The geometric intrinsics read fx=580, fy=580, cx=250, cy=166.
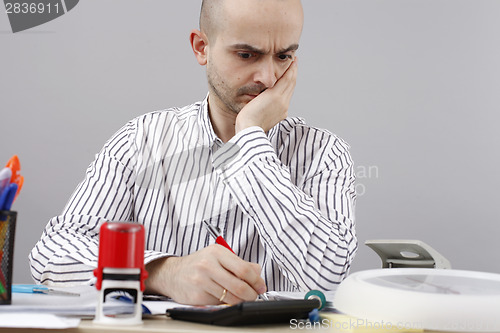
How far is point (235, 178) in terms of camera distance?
3.66 feet

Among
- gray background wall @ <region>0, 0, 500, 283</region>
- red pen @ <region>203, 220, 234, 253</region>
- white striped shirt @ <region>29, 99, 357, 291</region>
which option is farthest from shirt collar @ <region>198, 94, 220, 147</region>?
gray background wall @ <region>0, 0, 500, 283</region>

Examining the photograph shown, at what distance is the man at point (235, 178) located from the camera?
3.65 feet

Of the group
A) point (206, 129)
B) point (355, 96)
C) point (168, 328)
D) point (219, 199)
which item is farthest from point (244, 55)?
point (355, 96)

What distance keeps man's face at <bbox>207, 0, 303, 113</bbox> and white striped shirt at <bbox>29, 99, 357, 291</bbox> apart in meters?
0.14

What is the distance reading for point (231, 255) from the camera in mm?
876

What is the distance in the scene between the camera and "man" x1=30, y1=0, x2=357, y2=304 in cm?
111

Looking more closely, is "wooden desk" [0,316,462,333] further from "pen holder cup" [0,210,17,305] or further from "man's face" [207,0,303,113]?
"man's face" [207,0,303,113]

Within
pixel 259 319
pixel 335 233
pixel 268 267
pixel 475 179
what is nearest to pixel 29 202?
pixel 268 267

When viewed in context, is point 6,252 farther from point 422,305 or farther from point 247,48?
point 247,48

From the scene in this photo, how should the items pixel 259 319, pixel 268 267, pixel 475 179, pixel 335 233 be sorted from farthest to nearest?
pixel 475 179 < pixel 268 267 < pixel 335 233 < pixel 259 319

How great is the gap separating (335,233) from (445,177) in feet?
4.59

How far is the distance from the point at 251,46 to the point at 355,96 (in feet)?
3.98

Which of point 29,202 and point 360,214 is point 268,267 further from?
point 29,202

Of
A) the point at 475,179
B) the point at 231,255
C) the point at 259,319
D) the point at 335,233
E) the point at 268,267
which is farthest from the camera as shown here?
the point at 475,179
